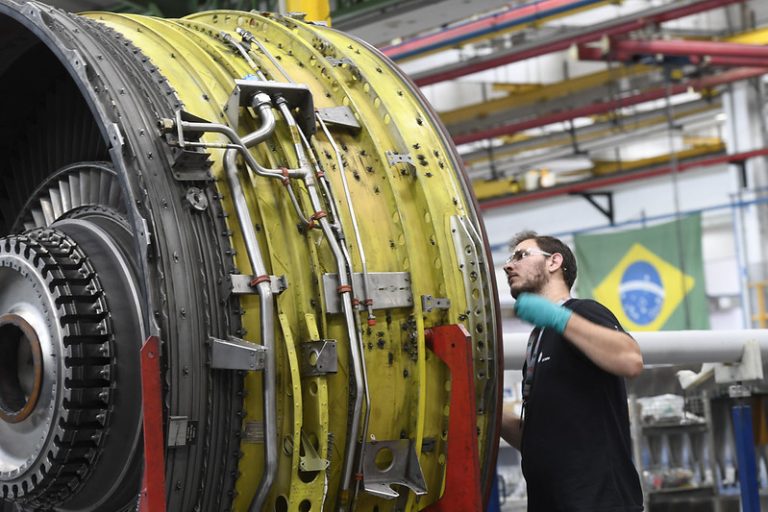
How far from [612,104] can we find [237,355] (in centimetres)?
1197

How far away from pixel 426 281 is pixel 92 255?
0.97 m

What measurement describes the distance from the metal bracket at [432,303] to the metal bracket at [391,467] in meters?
0.39

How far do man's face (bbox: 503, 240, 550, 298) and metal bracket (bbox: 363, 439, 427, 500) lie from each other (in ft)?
2.37

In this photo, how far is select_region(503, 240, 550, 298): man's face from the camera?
344cm

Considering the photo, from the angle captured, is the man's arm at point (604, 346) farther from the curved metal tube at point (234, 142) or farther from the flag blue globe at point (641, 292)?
the flag blue globe at point (641, 292)

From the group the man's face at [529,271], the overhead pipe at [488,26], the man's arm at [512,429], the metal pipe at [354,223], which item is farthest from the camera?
the overhead pipe at [488,26]

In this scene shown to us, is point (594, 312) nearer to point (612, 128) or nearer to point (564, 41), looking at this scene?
point (564, 41)

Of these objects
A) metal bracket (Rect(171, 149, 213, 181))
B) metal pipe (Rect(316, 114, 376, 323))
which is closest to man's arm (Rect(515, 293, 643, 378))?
metal pipe (Rect(316, 114, 376, 323))

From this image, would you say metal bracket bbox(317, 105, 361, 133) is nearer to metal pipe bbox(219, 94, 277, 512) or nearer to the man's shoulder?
metal pipe bbox(219, 94, 277, 512)

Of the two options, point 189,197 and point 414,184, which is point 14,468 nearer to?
point 189,197

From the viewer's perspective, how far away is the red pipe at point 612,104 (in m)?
13.2

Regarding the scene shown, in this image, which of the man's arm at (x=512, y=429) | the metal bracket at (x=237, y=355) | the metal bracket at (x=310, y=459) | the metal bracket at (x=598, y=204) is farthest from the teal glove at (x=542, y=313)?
the metal bracket at (x=598, y=204)

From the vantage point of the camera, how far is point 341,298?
285 cm

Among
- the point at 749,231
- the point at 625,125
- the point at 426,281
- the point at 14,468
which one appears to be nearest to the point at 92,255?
the point at 14,468
